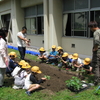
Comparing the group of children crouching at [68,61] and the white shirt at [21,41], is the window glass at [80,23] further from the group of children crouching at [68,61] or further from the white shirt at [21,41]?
the white shirt at [21,41]

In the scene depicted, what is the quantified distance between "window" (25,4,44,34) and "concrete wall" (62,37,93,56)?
3176 millimetres

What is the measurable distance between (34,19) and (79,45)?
5712 mm

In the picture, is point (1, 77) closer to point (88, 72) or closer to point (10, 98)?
point (10, 98)

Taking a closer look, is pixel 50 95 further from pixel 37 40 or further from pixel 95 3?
pixel 37 40

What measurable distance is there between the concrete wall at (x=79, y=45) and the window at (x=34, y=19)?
125 inches

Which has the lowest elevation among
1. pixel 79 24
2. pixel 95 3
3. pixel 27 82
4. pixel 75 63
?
pixel 27 82

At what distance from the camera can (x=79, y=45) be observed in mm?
9586

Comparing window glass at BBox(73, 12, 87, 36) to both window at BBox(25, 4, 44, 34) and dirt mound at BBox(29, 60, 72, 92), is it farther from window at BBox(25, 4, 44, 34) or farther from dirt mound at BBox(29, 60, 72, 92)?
window at BBox(25, 4, 44, 34)

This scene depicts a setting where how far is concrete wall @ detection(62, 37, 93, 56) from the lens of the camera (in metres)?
8.96

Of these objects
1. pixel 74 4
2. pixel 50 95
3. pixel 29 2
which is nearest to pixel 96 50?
pixel 50 95

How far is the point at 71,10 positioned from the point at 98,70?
19.5 ft

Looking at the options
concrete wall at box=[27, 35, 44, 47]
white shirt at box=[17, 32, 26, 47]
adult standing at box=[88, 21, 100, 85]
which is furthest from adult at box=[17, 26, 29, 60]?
concrete wall at box=[27, 35, 44, 47]

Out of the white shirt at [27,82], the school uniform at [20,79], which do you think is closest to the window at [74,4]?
the school uniform at [20,79]

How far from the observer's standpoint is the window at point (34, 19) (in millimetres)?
12961
